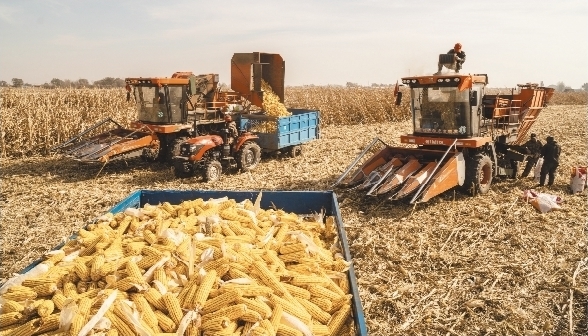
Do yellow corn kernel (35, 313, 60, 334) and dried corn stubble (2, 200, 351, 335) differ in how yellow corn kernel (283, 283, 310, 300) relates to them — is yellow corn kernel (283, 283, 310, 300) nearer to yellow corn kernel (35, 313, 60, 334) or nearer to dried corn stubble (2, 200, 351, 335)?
dried corn stubble (2, 200, 351, 335)

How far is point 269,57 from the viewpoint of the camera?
44.7ft

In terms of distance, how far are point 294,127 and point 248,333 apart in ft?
33.8

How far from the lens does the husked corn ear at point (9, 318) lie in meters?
2.97

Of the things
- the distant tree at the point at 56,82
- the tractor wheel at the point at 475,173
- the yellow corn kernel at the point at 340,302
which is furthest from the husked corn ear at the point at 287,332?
the distant tree at the point at 56,82

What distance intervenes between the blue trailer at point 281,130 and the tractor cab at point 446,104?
4164 mm

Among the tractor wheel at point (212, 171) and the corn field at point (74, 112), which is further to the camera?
the corn field at point (74, 112)

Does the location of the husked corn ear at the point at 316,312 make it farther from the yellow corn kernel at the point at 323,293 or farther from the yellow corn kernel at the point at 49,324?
the yellow corn kernel at the point at 49,324

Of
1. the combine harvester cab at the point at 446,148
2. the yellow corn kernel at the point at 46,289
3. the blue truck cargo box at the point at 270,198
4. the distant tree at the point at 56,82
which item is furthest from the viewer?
the distant tree at the point at 56,82

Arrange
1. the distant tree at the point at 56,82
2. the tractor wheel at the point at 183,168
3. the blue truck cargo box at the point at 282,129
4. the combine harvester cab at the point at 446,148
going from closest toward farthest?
1. the combine harvester cab at the point at 446,148
2. the tractor wheel at the point at 183,168
3. the blue truck cargo box at the point at 282,129
4. the distant tree at the point at 56,82

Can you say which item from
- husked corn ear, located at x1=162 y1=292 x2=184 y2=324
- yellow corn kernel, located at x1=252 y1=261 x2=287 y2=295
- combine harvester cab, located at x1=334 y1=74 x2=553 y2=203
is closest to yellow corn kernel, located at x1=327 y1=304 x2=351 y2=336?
yellow corn kernel, located at x1=252 y1=261 x2=287 y2=295

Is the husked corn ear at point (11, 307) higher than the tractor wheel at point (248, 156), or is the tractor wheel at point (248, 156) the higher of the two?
the tractor wheel at point (248, 156)

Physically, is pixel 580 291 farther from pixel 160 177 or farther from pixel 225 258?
pixel 160 177

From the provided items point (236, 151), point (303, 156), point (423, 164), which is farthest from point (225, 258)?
point (303, 156)

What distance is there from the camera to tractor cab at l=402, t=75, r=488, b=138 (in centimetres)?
848
